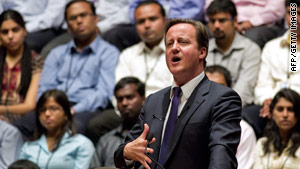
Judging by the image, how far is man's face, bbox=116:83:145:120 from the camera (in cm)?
380

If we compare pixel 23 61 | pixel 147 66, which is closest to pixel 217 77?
pixel 147 66

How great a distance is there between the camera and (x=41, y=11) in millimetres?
5293

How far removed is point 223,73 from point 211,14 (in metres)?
0.50

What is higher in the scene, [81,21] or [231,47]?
[81,21]

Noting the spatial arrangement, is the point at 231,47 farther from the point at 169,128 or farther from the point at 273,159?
the point at 169,128

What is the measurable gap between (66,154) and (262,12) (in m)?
1.82

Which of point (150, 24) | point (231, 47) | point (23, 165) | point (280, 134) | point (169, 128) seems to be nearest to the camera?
point (169, 128)

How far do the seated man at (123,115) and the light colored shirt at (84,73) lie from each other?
37cm

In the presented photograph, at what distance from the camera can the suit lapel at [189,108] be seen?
195cm

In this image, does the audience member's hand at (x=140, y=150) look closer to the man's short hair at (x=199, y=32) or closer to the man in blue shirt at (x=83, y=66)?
the man's short hair at (x=199, y=32)

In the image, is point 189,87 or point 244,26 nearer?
point 189,87

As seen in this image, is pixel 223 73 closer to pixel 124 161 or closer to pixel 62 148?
pixel 62 148

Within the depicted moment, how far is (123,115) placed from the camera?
379cm

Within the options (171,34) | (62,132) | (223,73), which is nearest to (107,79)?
(62,132)
